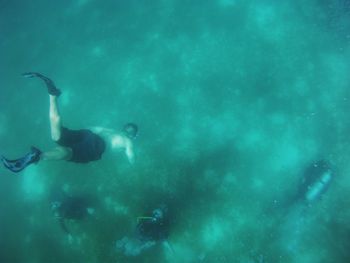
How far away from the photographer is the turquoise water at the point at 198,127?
880cm

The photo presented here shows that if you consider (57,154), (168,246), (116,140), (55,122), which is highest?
(116,140)

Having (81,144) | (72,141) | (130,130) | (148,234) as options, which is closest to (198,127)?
(130,130)

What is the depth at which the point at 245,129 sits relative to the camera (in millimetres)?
10023

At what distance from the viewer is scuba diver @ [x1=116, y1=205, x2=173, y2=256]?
8925 millimetres

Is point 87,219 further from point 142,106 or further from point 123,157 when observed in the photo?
point 142,106

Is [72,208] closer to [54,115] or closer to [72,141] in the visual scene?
[72,141]

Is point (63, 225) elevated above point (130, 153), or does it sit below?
below

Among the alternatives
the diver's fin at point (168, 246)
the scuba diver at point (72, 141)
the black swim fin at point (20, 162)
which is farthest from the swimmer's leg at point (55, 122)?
the diver's fin at point (168, 246)

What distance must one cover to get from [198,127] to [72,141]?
459 centimetres

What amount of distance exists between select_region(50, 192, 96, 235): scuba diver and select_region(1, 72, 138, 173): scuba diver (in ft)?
8.99

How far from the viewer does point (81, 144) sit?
23.7 ft

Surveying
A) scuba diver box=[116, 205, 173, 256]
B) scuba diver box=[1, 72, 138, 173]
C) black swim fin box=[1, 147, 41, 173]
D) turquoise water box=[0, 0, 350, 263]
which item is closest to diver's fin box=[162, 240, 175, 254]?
scuba diver box=[116, 205, 173, 256]

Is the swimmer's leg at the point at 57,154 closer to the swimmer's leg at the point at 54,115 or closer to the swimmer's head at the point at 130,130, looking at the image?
the swimmer's leg at the point at 54,115

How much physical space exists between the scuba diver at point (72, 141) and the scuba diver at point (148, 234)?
2.02 m
